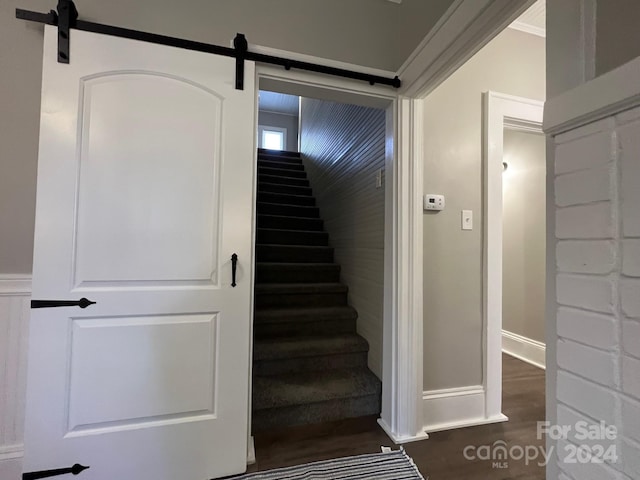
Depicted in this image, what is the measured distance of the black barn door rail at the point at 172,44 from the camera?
49.9 inches

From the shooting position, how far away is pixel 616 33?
2.23ft

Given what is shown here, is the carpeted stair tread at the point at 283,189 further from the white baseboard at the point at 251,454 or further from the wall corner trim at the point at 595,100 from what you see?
the wall corner trim at the point at 595,100

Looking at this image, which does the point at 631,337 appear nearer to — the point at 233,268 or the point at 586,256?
the point at 586,256

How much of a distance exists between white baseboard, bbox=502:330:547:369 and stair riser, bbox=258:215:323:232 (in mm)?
2385

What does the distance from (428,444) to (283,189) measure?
315cm

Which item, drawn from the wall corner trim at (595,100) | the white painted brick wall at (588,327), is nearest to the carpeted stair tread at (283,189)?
the wall corner trim at (595,100)

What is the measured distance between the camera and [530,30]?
6.89 ft

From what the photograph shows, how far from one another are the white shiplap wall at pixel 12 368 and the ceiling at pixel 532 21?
10.7ft

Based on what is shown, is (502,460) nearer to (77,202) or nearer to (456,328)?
(456,328)

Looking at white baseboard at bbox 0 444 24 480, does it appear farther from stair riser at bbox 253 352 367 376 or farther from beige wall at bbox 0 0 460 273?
→ stair riser at bbox 253 352 367 376

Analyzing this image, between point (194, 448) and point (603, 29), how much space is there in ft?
6.66

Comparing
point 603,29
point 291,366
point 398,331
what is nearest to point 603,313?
point 603,29

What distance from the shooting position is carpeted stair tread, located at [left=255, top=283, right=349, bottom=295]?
2467 millimetres

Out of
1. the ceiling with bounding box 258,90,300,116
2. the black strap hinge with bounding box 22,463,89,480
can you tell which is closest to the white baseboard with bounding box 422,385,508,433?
the black strap hinge with bounding box 22,463,89,480
